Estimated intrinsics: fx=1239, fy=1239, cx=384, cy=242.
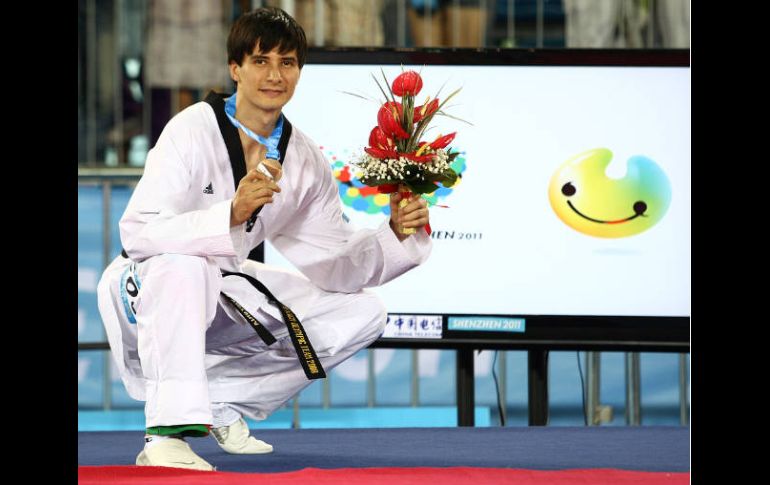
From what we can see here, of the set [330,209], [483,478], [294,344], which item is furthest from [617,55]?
[483,478]

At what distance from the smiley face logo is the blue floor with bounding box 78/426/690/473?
76 cm

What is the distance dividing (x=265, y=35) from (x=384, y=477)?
53.8 inches

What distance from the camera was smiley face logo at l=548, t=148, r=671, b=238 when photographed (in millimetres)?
4523

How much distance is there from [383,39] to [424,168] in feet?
11.0

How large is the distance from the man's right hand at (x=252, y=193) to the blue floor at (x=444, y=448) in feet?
2.26

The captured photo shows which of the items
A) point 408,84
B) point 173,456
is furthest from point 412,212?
point 173,456

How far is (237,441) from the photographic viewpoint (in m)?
3.67

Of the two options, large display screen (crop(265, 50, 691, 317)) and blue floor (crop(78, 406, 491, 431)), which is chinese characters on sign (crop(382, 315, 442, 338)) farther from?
blue floor (crop(78, 406, 491, 431))

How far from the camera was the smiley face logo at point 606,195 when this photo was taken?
4523 millimetres

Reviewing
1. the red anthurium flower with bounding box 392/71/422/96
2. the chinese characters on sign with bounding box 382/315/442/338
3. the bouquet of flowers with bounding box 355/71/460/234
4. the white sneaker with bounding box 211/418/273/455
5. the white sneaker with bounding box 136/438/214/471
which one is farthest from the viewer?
the chinese characters on sign with bounding box 382/315/442/338

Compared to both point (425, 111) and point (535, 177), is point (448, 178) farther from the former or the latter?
point (535, 177)

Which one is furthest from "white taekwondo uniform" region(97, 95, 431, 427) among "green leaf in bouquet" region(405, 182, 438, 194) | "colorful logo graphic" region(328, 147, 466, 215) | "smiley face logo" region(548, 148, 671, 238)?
"smiley face logo" region(548, 148, 671, 238)
